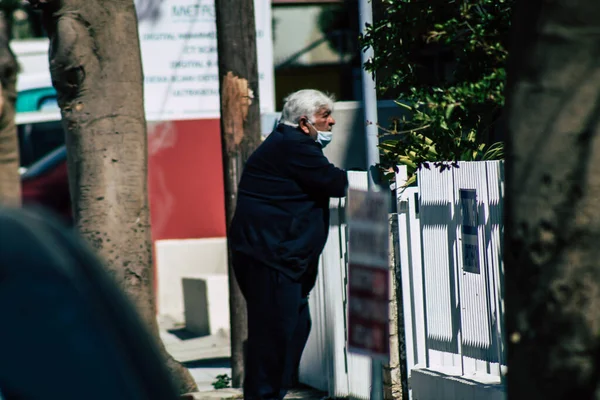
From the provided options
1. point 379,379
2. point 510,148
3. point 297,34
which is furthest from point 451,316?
point 297,34

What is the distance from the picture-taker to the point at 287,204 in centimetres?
624

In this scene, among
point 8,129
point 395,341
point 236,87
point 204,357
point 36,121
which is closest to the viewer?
point 395,341

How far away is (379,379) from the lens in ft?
17.4

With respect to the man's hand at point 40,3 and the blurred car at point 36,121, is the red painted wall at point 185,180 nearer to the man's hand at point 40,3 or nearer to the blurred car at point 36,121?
the blurred car at point 36,121

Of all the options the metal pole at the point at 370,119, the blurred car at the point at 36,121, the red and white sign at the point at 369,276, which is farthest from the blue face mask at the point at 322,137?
the blurred car at the point at 36,121

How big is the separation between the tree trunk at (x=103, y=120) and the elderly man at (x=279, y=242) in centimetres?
88

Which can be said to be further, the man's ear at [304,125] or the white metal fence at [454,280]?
the man's ear at [304,125]

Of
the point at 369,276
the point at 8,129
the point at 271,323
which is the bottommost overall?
the point at 271,323

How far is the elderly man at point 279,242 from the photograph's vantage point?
20.3 ft

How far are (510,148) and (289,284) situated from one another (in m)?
3.10

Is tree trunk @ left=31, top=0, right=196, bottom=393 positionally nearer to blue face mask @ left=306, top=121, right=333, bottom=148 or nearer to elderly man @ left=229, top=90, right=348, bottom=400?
elderly man @ left=229, top=90, right=348, bottom=400

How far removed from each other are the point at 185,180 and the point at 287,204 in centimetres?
660

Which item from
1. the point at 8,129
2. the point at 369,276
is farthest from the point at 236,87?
the point at 8,129

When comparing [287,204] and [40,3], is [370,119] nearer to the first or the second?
[287,204]
